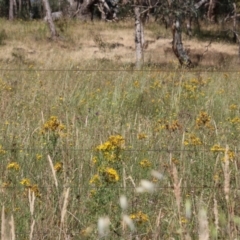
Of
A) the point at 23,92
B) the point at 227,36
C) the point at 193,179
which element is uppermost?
the point at 193,179

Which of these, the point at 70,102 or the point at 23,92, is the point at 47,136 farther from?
the point at 23,92

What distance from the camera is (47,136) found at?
142 inches

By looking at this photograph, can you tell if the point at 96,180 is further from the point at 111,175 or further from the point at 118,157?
the point at 118,157

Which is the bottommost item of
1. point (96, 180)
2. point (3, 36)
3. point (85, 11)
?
point (85, 11)

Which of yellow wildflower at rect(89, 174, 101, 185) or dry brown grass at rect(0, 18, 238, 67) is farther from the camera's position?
dry brown grass at rect(0, 18, 238, 67)

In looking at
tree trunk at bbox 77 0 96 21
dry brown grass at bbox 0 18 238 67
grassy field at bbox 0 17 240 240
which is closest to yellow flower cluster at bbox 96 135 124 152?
grassy field at bbox 0 17 240 240

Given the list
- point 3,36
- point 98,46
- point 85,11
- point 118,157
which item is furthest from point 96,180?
point 85,11

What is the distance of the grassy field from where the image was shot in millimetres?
2477

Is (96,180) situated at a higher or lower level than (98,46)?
higher

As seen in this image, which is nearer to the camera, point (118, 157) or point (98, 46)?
point (118, 157)

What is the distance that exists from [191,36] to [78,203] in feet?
56.6

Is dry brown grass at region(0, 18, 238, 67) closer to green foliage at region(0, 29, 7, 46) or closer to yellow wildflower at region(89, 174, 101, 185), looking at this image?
green foliage at region(0, 29, 7, 46)

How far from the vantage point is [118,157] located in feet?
9.03

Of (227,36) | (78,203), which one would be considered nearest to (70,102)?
(78,203)
